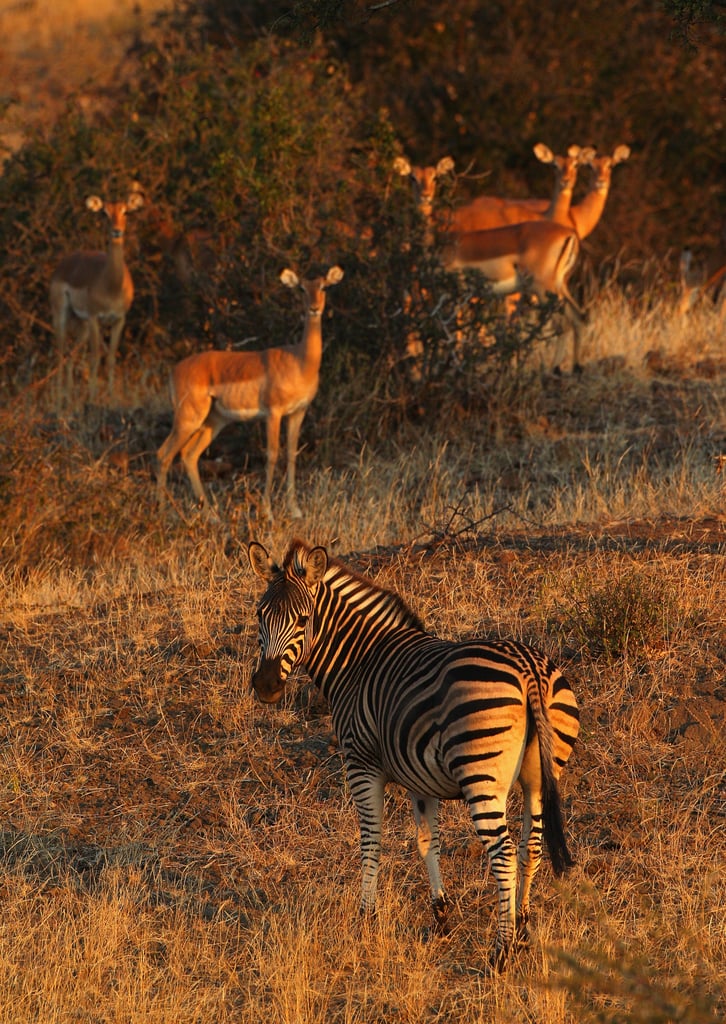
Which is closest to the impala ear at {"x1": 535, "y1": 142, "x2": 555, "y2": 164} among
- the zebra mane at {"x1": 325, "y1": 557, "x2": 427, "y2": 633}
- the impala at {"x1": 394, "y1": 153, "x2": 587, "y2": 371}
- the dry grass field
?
the impala at {"x1": 394, "y1": 153, "x2": 587, "y2": 371}

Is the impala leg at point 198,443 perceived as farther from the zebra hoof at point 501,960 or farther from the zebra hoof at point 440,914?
the zebra hoof at point 501,960

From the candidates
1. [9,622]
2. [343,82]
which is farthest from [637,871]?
[343,82]

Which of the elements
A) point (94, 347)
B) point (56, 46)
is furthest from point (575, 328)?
point (56, 46)

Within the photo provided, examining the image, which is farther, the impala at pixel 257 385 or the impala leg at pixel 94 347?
the impala leg at pixel 94 347

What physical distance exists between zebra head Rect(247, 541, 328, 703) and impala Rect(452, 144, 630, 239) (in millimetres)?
10873

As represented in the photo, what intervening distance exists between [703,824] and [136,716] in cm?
269

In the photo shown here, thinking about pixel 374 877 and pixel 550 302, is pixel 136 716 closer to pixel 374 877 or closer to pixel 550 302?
pixel 374 877

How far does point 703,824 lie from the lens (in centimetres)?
560

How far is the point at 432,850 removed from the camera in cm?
509

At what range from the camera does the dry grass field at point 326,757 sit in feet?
15.5

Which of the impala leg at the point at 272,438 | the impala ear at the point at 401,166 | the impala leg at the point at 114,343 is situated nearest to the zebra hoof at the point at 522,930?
the impala leg at the point at 272,438

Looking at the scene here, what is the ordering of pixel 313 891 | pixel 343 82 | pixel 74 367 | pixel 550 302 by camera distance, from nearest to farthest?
pixel 313 891 < pixel 550 302 < pixel 74 367 < pixel 343 82

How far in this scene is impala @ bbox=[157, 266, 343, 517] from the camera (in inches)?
448

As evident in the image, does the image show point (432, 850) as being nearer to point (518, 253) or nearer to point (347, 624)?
point (347, 624)
